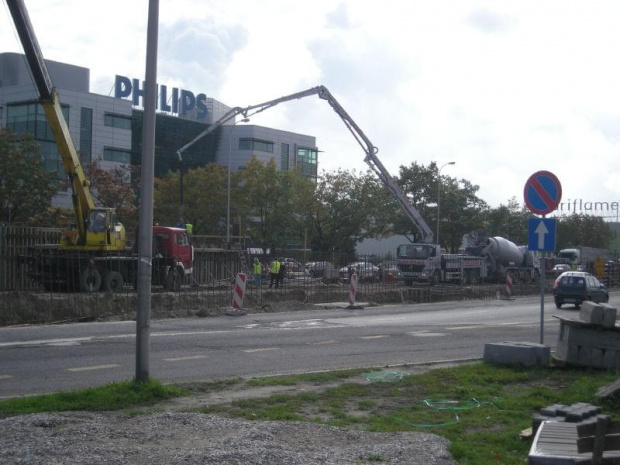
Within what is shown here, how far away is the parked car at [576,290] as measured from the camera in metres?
32.9

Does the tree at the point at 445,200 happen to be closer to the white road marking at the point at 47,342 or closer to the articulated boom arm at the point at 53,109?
the articulated boom arm at the point at 53,109

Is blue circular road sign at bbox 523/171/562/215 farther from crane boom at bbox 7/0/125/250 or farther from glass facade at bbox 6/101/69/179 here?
glass facade at bbox 6/101/69/179

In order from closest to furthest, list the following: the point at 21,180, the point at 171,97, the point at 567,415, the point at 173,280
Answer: the point at 567,415
the point at 173,280
the point at 21,180
the point at 171,97

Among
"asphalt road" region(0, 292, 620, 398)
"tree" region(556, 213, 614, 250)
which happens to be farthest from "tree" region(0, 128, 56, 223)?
"tree" region(556, 213, 614, 250)

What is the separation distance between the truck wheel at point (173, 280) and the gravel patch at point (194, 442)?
22.1 metres

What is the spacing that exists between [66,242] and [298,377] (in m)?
19.6

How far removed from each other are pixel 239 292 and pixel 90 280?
6.03m

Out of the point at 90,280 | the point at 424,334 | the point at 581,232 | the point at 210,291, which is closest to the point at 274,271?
the point at 210,291

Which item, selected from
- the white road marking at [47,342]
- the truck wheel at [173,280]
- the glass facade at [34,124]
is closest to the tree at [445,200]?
the glass facade at [34,124]

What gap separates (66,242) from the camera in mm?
28469

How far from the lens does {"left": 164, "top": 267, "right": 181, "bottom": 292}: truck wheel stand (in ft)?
98.2

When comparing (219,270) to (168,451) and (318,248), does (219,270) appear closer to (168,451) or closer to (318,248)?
(318,248)

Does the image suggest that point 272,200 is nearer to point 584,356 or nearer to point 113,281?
point 113,281

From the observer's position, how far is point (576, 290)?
108 feet
